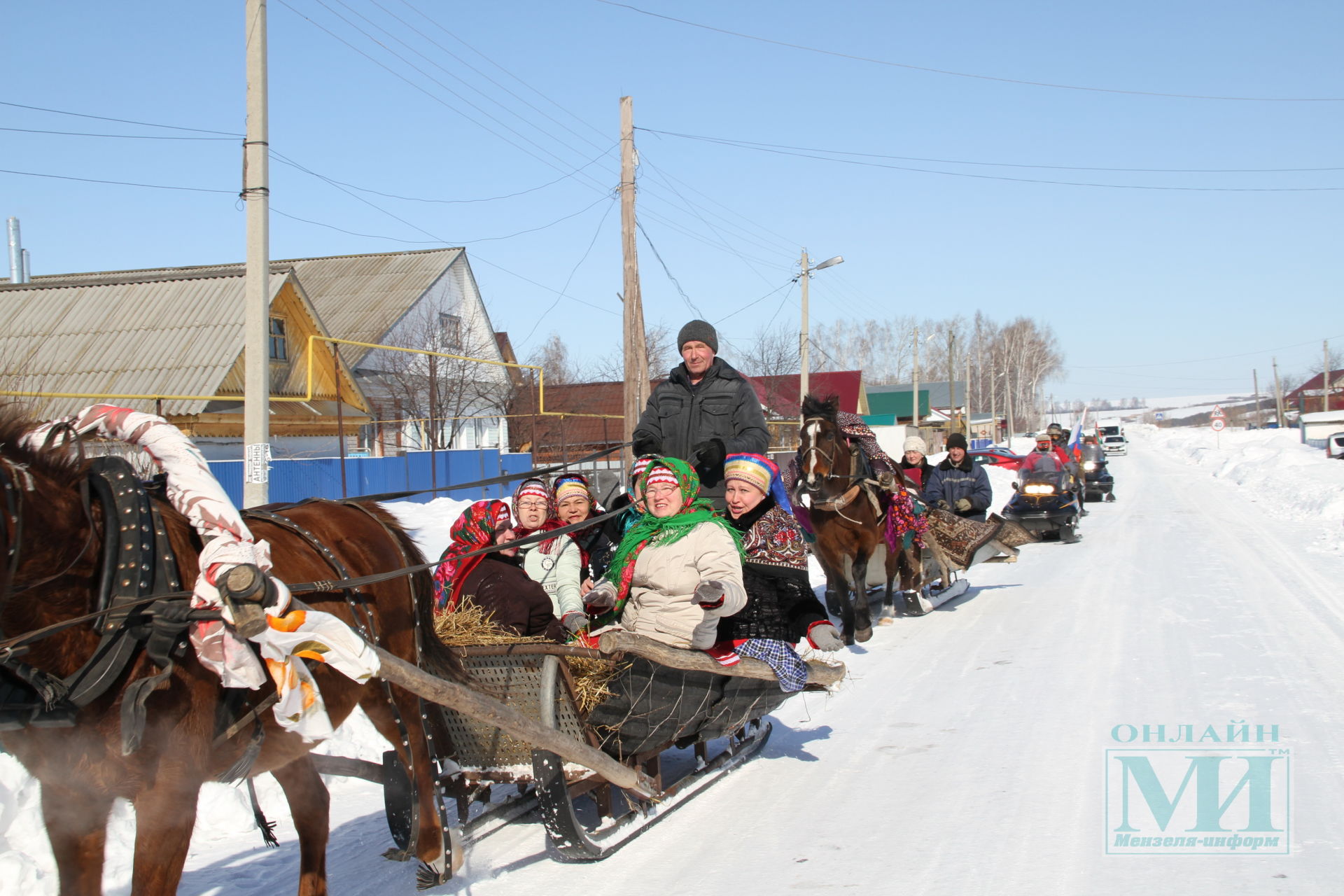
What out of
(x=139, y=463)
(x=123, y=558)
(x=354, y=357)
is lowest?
(x=123, y=558)

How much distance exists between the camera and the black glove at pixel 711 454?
5.69 meters

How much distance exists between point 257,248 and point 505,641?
4.98 m

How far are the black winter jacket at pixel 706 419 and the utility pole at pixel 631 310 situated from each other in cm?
832

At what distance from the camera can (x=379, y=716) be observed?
4102 millimetres

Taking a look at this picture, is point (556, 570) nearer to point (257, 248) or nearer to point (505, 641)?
point (505, 641)

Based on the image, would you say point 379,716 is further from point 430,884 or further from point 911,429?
point 911,429

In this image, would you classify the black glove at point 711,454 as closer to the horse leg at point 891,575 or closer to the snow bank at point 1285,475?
the horse leg at point 891,575

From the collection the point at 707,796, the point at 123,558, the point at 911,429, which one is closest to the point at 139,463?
the point at 123,558

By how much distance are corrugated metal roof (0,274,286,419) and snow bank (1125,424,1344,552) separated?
57.4ft

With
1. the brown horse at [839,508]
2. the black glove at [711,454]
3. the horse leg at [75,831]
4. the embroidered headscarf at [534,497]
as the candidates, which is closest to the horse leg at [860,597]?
the brown horse at [839,508]

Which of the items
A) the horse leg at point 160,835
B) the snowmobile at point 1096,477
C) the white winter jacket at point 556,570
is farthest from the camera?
the snowmobile at point 1096,477

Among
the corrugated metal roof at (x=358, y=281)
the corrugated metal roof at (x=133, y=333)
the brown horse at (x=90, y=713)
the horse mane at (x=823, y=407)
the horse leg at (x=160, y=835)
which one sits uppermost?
the corrugated metal roof at (x=358, y=281)

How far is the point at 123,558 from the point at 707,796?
3.02 meters

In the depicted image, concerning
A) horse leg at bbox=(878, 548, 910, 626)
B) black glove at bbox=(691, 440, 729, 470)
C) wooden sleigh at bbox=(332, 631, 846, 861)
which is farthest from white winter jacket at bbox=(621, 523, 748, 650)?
horse leg at bbox=(878, 548, 910, 626)
